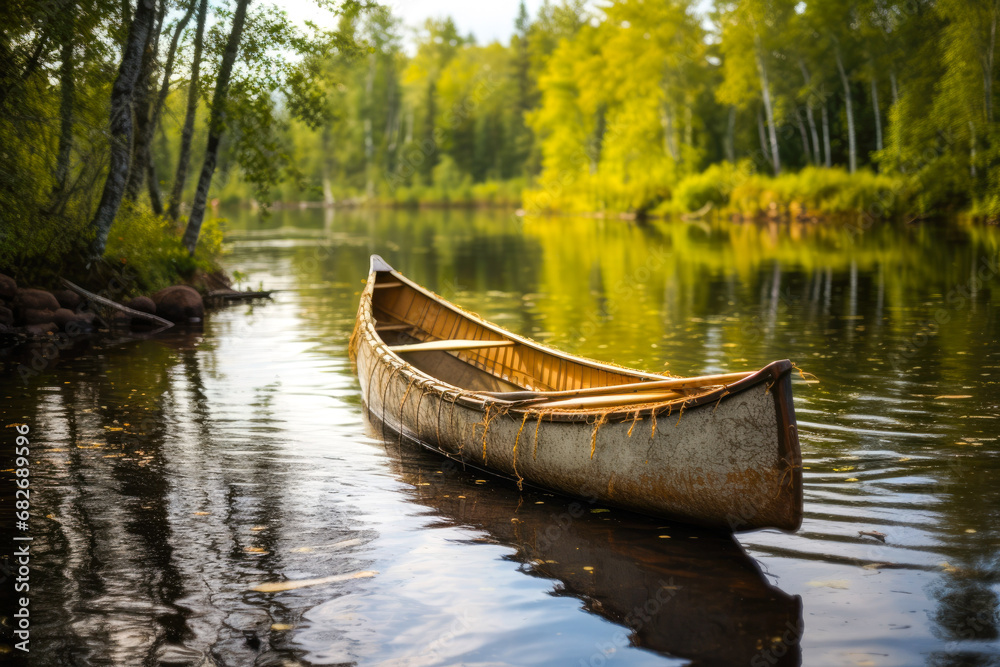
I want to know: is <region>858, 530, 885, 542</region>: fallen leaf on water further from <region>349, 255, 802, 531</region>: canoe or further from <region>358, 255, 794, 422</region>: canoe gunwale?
<region>358, 255, 794, 422</region>: canoe gunwale

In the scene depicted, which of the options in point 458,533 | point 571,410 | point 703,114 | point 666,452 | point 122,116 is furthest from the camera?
point 703,114

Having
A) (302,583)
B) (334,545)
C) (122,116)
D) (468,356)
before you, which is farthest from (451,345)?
(122,116)

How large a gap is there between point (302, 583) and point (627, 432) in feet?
8.31

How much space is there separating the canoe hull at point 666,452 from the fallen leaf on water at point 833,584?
39cm

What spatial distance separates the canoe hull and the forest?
10.2 metres

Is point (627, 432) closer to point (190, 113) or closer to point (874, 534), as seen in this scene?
point (874, 534)

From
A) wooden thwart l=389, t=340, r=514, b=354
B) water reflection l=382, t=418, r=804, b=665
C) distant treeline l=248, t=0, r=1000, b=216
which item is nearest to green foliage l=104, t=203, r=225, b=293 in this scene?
distant treeline l=248, t=0, r=1000, b=216

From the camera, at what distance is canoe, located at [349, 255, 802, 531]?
5969mm

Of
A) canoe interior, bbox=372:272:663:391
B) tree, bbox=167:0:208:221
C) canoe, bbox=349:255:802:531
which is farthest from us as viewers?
tree, bbox=167:0:208:221

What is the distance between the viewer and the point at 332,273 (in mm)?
28328

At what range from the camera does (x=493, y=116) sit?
88438mm

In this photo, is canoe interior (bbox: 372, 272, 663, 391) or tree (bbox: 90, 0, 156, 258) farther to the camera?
tree (bbox: 90, 0, 156, 258)

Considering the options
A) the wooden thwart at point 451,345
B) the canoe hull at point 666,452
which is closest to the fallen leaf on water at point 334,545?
the canoe hull at point 666,452

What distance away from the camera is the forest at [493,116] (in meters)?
15.9
